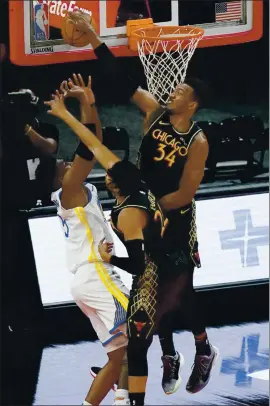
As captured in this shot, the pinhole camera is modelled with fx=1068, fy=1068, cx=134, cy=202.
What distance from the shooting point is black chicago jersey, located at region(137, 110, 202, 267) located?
21.4 feet

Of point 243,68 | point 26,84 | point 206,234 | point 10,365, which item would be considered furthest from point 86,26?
point 10,365

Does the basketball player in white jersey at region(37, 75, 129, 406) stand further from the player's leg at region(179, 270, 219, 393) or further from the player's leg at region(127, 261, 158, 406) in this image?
the player's leg at region(179, 270, 219, 393)

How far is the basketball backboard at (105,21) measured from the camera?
256 inches

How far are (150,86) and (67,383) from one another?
6.35ft

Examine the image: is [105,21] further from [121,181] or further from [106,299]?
[106,299]

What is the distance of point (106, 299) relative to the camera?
21.4 feet

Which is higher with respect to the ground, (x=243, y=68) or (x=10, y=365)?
(x=243, y=68)

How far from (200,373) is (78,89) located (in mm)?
1937

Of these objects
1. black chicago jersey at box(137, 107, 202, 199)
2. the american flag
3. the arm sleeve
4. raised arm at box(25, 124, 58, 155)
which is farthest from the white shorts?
the american flag

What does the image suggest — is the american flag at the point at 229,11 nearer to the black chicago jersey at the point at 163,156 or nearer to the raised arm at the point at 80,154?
the black chicago jersey at the point at 163,156

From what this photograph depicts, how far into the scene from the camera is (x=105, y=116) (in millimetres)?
6617

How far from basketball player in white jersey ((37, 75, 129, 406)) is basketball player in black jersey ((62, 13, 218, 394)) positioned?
0.28 metres

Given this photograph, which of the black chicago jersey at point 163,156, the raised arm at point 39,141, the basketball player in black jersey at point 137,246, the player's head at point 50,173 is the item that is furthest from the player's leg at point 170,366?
the raised arm at point 39,141

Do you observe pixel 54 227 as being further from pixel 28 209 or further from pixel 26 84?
pixel 26 84
